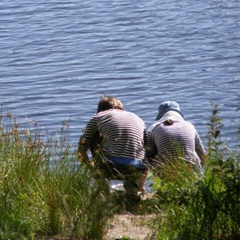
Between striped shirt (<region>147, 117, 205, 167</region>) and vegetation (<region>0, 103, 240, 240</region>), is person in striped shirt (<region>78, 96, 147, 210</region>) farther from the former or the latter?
vegetation (<region>0, 103, 240, 240</region>)

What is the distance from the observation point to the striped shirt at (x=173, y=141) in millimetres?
10195

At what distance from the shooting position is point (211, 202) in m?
6.47

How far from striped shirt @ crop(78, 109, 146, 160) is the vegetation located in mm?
1815

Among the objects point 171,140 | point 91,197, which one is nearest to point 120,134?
point 171,140

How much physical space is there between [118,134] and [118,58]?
A: 377 inches

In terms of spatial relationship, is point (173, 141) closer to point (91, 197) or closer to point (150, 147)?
point (150, 147)

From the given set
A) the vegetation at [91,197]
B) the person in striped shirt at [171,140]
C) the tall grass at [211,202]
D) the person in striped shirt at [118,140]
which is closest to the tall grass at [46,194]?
the vegetation at [91,197]

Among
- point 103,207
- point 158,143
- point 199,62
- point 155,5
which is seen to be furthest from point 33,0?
point 103,207

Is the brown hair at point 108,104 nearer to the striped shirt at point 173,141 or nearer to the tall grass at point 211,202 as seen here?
the striped shirt at point 173,141

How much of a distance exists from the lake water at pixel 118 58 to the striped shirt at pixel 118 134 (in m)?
3.23

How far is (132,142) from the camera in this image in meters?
10.4

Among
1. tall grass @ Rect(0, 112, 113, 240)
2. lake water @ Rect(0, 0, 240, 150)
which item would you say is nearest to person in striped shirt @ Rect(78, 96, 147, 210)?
tall grass @ Rect(0, 112, 113, 240)

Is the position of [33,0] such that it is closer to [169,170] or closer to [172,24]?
[172,24]

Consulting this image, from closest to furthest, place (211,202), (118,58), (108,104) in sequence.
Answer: (211,202) < (108,104) < (118,58)
